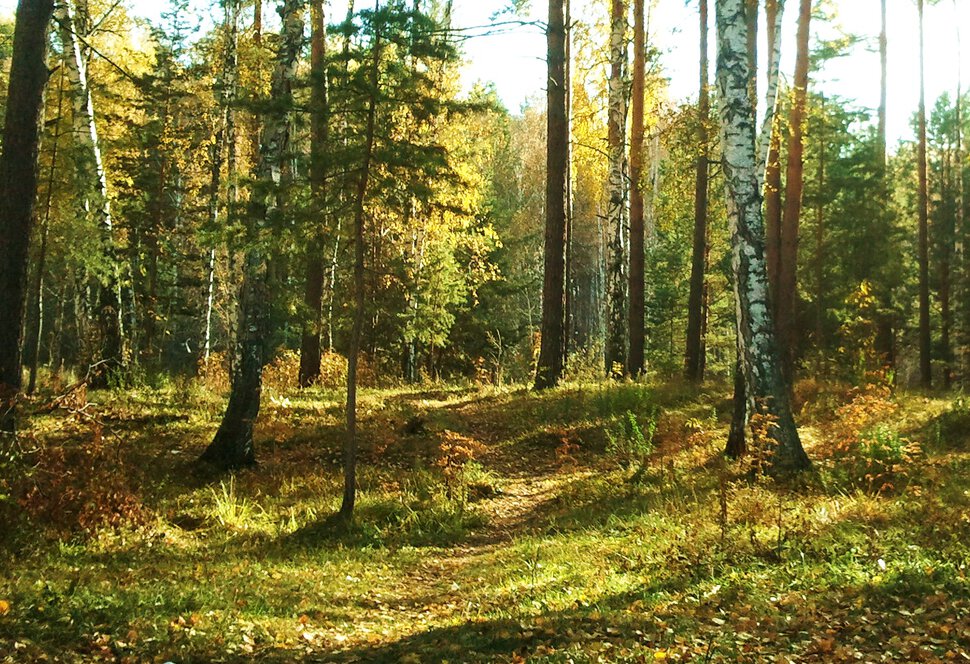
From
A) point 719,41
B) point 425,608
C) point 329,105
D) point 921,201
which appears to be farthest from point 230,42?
point 921,201

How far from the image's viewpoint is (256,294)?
10.4m

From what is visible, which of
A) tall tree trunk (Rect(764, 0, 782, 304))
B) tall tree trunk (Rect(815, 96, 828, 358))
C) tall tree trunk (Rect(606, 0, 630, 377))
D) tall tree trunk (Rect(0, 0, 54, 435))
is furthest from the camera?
tall tree trunk (Rect(815, 96, 828, 358))

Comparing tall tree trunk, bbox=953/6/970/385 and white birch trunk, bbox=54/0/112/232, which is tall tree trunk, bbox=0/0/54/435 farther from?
tall tree trunk, bbox=953/6/970/385

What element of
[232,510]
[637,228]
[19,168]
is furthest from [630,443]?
[637,228]

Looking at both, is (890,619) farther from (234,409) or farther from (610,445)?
(234,409)

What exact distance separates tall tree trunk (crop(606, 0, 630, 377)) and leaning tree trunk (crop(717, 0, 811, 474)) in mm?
7347

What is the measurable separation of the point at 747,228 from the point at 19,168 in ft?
28.1

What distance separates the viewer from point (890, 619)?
5.30 m

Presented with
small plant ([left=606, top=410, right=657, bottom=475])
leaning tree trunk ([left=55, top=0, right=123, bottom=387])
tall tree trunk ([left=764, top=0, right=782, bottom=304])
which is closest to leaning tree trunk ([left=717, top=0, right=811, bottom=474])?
small plant ([left=606, top=410, right=657, bottom=475])

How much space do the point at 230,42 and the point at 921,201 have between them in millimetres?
20537

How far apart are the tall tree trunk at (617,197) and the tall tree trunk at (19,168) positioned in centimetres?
1205

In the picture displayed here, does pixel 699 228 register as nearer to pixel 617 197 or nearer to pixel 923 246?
pixel 617 197

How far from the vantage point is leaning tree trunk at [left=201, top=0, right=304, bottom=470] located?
10.1m

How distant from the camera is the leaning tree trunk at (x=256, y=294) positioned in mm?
10131
